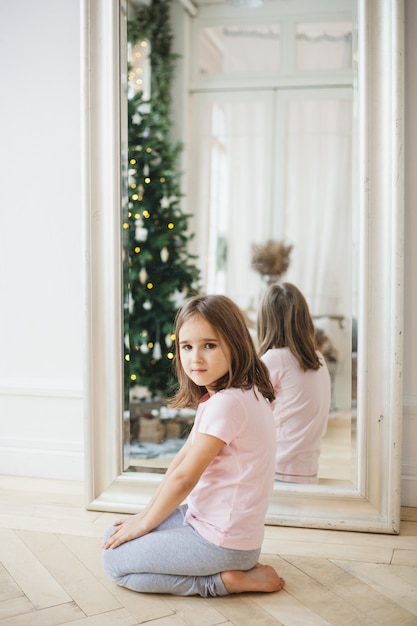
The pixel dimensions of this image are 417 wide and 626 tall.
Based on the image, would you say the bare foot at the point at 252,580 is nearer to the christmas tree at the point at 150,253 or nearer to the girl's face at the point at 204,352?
the girl's face at the point at 204,352

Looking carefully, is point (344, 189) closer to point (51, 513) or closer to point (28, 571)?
point (51, 513)

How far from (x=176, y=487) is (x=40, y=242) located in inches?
55.7

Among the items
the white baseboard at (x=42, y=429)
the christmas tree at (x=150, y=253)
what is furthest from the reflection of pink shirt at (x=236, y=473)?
the white baseboard at (x=42, y=429)

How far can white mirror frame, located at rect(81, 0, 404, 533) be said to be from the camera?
7.33ft

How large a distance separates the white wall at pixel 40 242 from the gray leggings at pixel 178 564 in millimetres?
1037

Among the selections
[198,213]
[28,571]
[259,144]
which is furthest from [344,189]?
[28,571]

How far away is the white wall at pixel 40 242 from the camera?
106 inches

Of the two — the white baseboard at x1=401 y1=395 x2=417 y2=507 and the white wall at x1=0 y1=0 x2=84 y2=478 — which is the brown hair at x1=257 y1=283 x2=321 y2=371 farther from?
the white wall at x1=0 y1=0 x2=84 y2=478

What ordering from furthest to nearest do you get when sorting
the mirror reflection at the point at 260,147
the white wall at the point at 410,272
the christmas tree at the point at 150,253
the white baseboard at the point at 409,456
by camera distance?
the mirror reflection at the point at 260,147, the christmas tree at the point at 150,253, the white baseboard at the point at 409,456, the white wall at the point at 410,272

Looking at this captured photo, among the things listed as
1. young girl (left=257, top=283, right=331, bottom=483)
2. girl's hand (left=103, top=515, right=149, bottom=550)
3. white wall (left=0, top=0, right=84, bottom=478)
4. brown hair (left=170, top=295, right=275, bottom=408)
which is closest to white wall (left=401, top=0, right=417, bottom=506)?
young girl (left=257, top=283, right=331, bottom=483)

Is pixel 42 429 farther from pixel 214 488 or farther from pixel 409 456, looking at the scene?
pixel 409 456

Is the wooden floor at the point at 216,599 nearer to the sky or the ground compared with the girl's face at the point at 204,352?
nearer to the ground

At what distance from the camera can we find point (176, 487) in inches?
68.0

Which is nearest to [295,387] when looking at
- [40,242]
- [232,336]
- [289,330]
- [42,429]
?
[289,330]
